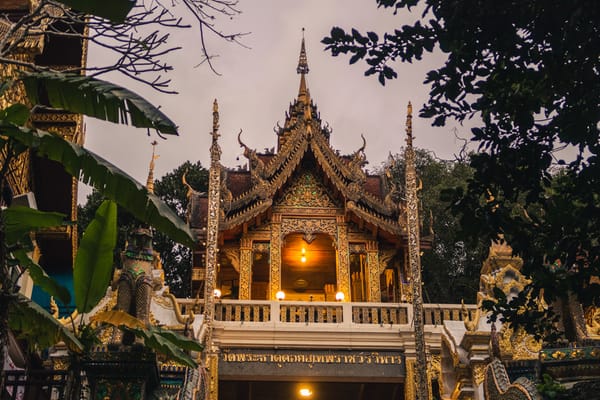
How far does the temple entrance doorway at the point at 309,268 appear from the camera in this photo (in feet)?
70.5

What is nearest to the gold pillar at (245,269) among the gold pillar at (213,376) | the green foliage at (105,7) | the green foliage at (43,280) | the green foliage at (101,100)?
the gold pillar at (213,376)

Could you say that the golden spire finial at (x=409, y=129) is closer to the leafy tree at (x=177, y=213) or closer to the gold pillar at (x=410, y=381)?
the gold pillar at (x=410, y=381)

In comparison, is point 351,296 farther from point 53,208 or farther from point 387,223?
point 53,208

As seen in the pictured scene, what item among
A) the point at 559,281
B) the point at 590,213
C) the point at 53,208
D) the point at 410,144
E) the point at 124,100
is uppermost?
the point at 410,144

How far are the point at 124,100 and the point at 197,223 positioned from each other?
15279 millimetres

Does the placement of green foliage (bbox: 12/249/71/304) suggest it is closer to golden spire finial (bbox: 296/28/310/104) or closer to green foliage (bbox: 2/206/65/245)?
green foliage (bbox: 2/206/65/245)

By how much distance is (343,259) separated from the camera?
19.9m

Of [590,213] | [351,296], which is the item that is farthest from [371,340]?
[590,213]

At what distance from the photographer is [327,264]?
74.3 ft

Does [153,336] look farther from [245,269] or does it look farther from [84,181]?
[245,269]

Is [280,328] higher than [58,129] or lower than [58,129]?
lower

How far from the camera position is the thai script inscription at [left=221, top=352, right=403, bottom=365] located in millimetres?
16594

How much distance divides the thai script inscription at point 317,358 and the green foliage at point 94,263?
10.3 m

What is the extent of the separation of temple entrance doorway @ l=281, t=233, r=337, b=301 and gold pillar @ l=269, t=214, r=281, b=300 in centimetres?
70
